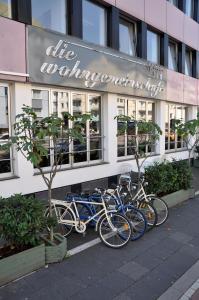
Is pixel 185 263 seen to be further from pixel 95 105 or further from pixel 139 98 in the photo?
pixel 139 98

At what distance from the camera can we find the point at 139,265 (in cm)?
442

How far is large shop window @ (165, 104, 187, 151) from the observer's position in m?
13.1

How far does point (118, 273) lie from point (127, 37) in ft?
27.4

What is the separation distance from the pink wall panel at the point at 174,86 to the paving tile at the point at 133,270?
29.0 ft

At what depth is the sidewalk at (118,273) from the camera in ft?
12.0

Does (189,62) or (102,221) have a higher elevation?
(189,62)

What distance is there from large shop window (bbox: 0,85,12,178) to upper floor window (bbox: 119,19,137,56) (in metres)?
4.88

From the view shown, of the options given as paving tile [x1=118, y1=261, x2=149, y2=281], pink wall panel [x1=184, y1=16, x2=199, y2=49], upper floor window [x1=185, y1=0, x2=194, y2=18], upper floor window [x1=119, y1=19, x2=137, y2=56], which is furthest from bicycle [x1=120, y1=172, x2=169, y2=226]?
upper floor window [x1=185, y1=0, x2=194, y2=18]

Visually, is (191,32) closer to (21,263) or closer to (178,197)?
(178,197)

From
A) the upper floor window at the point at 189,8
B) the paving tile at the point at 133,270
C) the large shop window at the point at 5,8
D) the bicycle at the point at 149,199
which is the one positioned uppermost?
the upper floor window at the point at 189,8

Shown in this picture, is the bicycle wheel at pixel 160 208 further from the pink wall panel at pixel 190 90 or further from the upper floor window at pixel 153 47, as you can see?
the pink wall panel at pixel 190 90

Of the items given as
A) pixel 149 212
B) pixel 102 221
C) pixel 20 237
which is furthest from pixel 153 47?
pixel 20 237

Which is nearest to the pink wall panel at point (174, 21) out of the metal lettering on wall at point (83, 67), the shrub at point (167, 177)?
the metal lettering on wall at point (83, 67)

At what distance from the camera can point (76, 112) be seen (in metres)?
8.34
